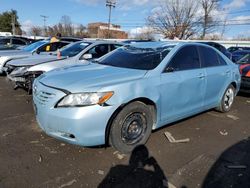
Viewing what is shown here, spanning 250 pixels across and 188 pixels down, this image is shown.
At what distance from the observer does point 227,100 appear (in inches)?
228

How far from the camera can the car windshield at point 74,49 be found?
301 inches

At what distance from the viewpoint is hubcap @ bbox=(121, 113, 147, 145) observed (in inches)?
140

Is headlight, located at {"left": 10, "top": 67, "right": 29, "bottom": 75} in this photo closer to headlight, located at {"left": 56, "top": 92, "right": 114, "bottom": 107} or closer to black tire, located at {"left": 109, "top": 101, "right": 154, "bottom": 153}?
headlight, located at {"left": 56, "top": 92, "right": 114, "bottom": 107}

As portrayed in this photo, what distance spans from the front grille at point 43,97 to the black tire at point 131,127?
0.91 metres

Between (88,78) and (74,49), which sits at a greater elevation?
(74,49)

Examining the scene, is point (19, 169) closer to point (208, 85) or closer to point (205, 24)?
point (208, 85)

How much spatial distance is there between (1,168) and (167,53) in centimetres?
299

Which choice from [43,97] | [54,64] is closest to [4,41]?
[54,64]

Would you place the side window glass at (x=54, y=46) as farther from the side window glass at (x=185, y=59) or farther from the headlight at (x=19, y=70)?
the side window glass at (x=185, y=59)

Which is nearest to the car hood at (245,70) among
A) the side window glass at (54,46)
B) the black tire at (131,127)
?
the black tire at (131,127)

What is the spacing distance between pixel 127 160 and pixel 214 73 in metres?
2.66

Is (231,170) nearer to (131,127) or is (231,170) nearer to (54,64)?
(131,127)

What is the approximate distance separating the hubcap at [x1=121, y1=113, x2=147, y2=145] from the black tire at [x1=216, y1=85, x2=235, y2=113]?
2598 mm

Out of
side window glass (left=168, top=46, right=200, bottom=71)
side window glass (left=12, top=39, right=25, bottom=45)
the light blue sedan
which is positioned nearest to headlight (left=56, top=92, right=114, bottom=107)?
the light blue sedan
